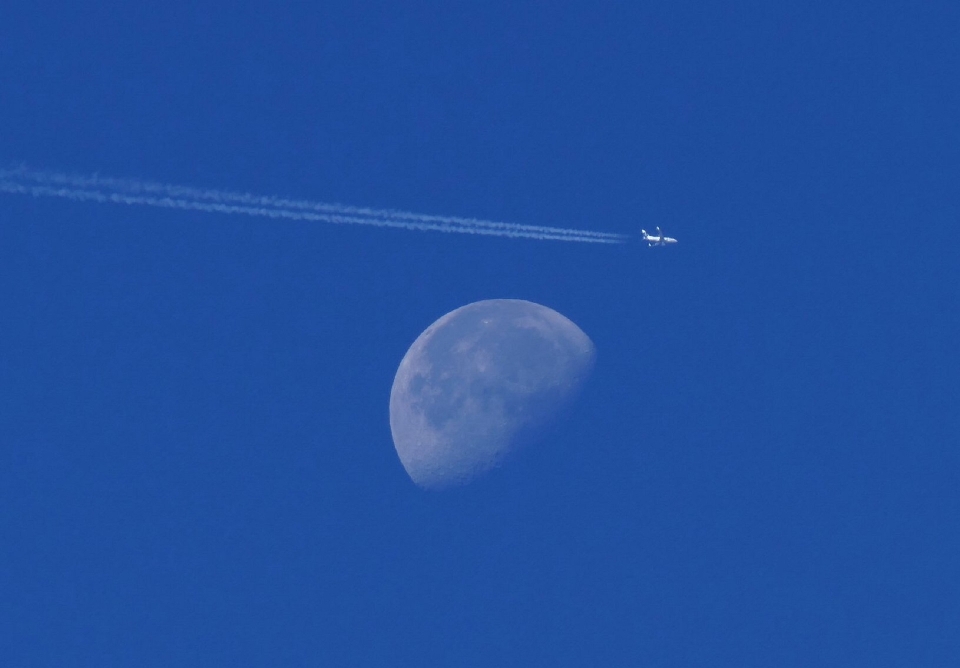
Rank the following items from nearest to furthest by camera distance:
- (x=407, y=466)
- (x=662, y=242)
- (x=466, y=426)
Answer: (x=466, y=426) → (x=407, y=466) → (x=662, y=242)

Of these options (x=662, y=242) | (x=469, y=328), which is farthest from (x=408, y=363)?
(x=662, y=242)

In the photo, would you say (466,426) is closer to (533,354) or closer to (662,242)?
(533,354)

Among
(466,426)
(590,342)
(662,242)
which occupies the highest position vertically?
(662,242)

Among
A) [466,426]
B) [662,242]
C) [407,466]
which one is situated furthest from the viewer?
[662,242]

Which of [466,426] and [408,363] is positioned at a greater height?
[408,363]

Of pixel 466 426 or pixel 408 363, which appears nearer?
pixel 466 426

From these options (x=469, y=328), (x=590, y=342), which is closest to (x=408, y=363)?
(x=469, y=328)

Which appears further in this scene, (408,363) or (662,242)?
(662,242)

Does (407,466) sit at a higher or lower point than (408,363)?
lower

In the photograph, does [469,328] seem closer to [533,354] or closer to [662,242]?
[533,354]
